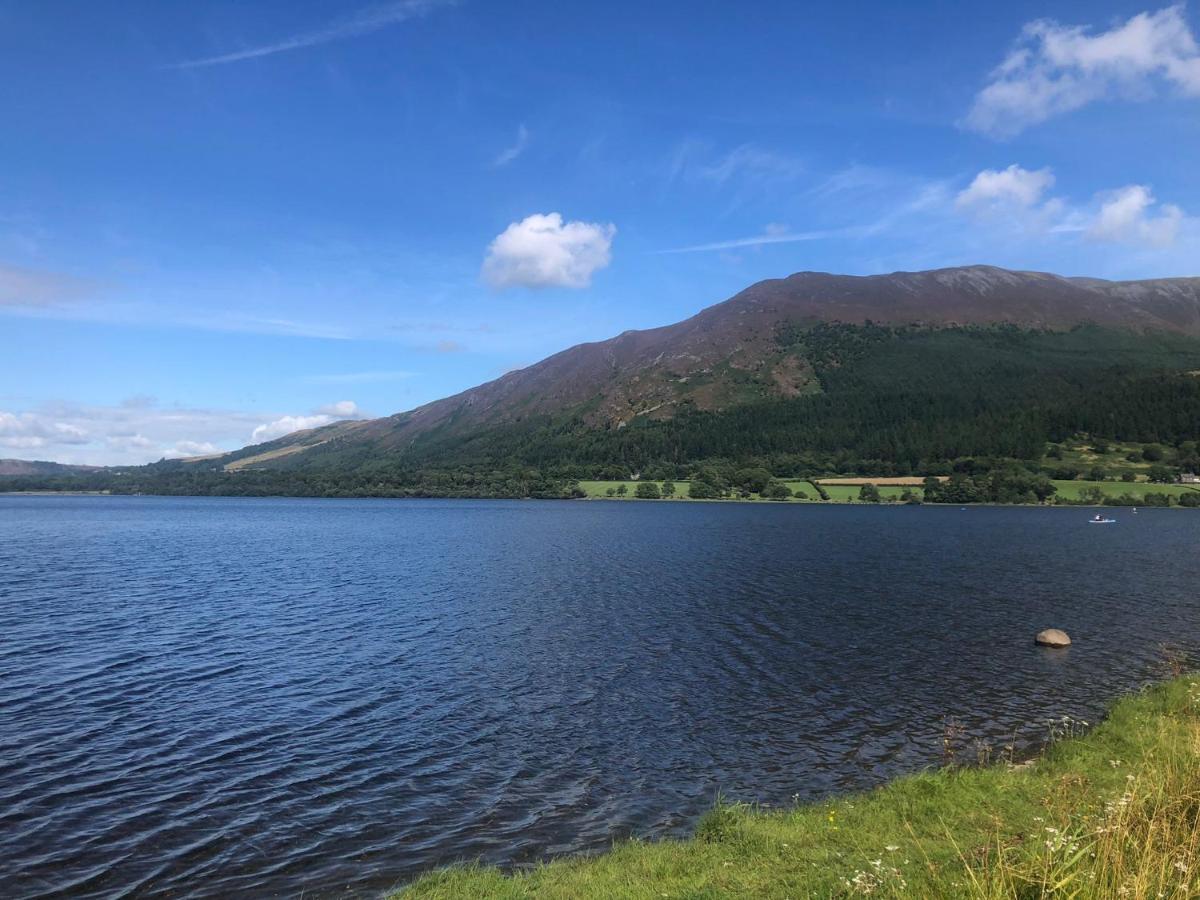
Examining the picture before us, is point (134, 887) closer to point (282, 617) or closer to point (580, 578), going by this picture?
point (282, 617)

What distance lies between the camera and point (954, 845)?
1141 cm

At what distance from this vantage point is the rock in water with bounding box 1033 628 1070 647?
1692 inches

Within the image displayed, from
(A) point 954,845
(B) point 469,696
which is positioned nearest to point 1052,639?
(B) point 469,696

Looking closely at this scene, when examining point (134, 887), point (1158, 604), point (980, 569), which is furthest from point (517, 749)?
point (980, 569)

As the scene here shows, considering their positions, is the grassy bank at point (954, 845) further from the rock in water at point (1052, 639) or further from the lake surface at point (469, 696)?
the rock in water at point (1052, 639)

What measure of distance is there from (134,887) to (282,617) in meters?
35.9

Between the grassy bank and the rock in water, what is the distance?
2128 cm

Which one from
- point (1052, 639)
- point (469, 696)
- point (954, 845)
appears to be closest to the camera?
point (954, 845)

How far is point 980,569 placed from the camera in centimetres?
8019

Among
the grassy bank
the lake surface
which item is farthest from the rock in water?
the grassy bank

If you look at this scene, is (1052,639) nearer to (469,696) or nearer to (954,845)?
(469,696)

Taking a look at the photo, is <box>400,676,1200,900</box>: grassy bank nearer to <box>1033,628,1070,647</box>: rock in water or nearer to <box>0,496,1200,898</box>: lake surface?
<box>0,496,1200,898</box>: lake surface

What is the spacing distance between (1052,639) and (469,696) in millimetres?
35520

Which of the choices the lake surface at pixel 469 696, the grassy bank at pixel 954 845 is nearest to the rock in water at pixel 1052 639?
the lake surface at pixel 469 696
